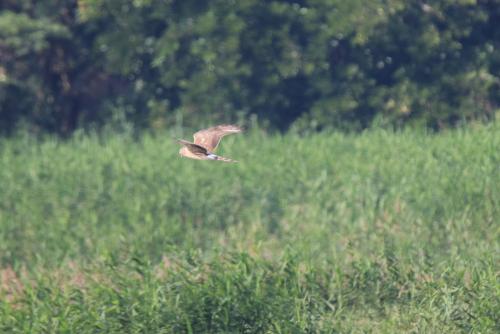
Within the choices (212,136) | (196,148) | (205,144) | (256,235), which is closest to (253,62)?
(256,235)

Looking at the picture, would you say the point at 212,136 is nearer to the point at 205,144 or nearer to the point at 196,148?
the point at 205,144

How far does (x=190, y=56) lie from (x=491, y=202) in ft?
26.9

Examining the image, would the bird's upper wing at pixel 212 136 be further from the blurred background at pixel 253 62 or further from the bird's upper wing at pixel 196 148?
the blurred background at pixel 253 62

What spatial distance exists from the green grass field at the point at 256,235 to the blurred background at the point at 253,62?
8.40ft

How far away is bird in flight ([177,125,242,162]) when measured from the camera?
21.8 feet

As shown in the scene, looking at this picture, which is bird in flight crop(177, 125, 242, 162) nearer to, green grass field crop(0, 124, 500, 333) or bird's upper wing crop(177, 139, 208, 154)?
bird's upper wing crop(177, 139, 208, 154)

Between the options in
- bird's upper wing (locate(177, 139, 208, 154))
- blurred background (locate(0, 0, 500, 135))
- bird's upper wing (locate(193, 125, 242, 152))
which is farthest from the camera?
blurred background (locate(0, 0, 500, 135))

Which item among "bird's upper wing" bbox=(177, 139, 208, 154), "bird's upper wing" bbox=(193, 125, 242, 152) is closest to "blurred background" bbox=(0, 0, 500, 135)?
"bird's upper wing" bbox=(193, 125, 242, 152)

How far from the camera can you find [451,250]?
9914mm

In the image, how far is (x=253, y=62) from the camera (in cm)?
1795

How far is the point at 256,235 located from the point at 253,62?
286 inches

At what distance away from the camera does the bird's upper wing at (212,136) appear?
7090mm

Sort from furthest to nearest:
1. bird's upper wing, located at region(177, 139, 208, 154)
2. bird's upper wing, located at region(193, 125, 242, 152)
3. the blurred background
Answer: the blurred background → bird's upper wing, located at region(193, 125, 242, 152) → bird's upper wing, located at region(177, 139, 208, 154)

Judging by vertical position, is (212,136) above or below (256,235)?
above
